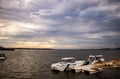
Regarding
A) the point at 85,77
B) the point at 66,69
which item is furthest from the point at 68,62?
the point at 85,77

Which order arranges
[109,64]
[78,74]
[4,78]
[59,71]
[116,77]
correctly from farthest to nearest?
[109,64] < [59,71] < [78,74] < [116,77] < [4,78]

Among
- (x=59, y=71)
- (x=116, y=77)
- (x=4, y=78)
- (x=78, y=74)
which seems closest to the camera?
(x=4, y=78)

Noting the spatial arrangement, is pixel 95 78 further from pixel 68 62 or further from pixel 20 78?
pixel 20 78

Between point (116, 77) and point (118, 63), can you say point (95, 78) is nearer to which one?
point (116, 77)

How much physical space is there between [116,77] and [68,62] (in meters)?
15.0

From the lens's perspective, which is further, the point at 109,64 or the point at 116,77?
the point at 109,64

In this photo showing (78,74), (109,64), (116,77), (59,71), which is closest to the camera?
(116,77)

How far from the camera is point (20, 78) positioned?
44.0 m

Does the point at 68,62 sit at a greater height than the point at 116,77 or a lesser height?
greater

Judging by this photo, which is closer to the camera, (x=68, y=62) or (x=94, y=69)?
(x=94, y=69)

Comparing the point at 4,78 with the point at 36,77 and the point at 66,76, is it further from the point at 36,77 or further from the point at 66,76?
the point at 66,76

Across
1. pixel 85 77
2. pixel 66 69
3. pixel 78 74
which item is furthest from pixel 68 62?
pixel 85 77

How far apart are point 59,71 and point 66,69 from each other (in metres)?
2.17

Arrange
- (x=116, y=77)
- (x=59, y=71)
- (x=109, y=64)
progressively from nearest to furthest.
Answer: (x=116, y=77), (x=59, y=71), (x=109, y=64)
